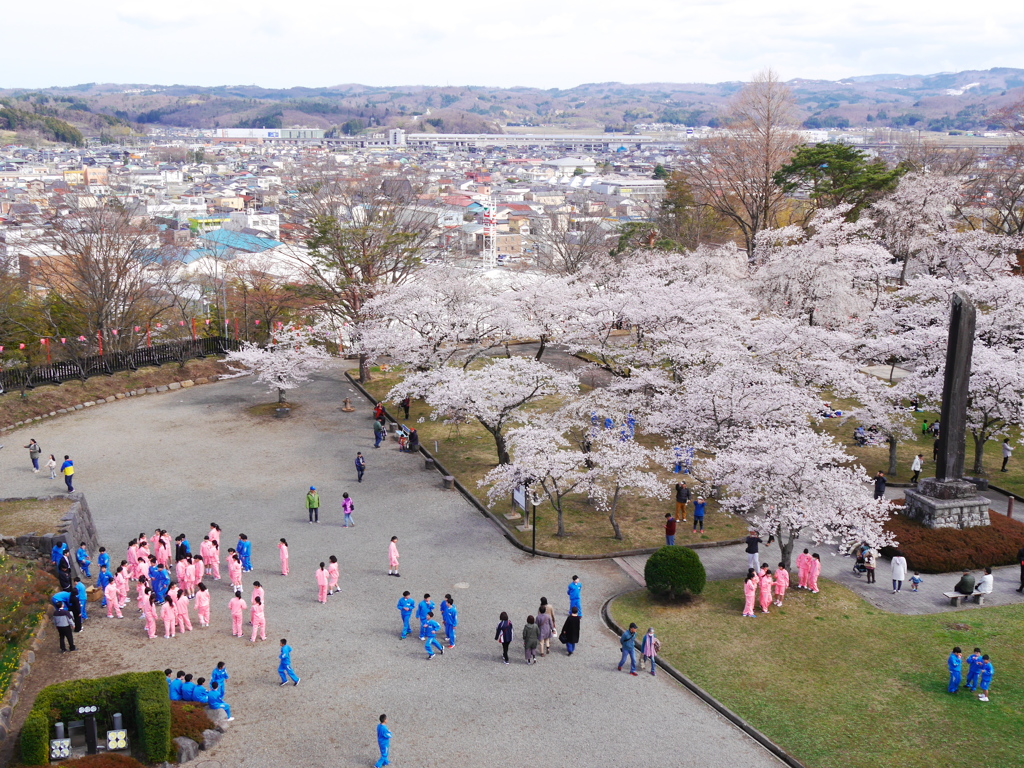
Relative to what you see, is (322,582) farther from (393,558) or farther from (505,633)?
(505,633)

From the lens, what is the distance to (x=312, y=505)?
19.1 meters

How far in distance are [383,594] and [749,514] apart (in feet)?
29.3

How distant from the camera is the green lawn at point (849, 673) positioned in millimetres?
11500

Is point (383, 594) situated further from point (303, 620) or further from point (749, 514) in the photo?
point (749, 514)

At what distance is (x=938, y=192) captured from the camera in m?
34.0

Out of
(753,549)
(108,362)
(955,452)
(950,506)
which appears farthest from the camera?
(108,362)

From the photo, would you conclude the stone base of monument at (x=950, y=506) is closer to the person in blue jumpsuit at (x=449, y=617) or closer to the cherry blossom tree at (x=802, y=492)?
the cherry blossom tree at (x=802, y=492)

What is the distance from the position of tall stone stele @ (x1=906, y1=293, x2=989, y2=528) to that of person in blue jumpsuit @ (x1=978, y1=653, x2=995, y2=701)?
6574 mm

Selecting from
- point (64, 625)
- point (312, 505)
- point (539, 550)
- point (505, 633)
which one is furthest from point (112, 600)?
point (539, 550)

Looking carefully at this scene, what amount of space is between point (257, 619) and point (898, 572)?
12.0 meters

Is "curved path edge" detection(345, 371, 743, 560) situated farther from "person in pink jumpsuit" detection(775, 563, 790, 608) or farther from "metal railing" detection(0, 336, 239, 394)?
"metal railing" detection(0, 336, 239, 394)

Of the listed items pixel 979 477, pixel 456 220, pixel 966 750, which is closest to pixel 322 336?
pixel 979 477

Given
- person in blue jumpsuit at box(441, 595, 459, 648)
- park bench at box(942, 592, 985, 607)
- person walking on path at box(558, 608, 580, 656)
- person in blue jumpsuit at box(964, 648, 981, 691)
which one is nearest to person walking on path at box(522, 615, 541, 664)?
person walking on path at box(558, 608, 580, 656)

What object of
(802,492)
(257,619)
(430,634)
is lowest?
(430,634)
